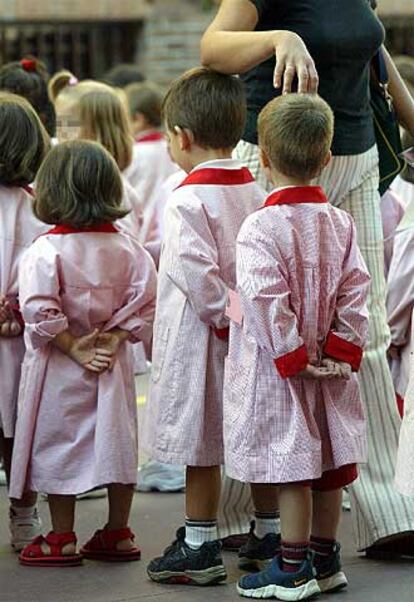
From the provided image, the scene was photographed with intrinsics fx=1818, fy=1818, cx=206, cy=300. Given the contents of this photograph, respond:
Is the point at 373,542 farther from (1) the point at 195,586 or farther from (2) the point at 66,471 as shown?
(2) the point at 66,471

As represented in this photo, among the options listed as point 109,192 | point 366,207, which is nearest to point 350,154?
point 366,207

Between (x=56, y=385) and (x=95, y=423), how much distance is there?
0.61 ft

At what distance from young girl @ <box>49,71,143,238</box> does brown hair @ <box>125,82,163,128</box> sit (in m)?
2.23

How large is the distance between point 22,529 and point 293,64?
2024mm

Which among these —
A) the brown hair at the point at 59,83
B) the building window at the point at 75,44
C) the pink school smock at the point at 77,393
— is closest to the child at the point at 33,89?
the brown hair at the point at 59,83

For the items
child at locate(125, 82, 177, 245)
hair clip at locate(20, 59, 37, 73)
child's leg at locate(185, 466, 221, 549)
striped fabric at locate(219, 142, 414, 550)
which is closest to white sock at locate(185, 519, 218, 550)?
child's leg at locate(185, 466, 221, 549)

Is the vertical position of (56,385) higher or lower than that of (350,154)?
lower

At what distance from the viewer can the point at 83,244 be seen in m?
6.21

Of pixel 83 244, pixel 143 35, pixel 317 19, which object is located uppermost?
pixel 317 19

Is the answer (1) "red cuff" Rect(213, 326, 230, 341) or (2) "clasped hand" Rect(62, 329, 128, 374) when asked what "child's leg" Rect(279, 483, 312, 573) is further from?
(2) "clasped hand" Rect(62, 329, 128, 374)

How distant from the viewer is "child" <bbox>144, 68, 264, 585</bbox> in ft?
19.1

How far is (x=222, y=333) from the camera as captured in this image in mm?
5859

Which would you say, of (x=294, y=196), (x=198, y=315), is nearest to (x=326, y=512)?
(x=198, y=315)

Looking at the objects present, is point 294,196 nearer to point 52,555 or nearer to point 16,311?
point 16,311
